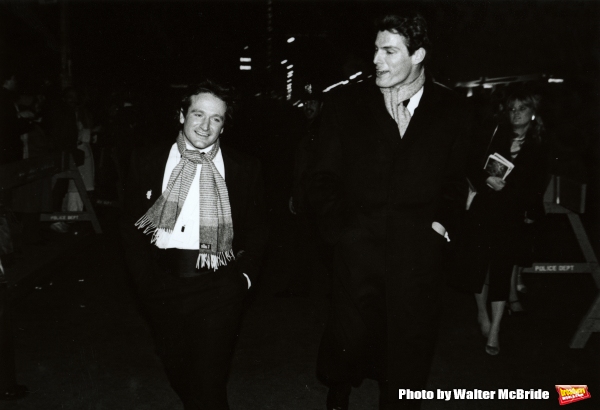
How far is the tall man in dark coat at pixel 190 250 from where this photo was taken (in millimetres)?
3525

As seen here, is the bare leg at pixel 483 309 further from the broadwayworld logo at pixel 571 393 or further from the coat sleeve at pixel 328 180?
the coat sleeve at pixel 328 180

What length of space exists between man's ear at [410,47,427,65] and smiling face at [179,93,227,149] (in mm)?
1026

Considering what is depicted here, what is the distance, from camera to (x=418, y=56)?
3680 millimetres

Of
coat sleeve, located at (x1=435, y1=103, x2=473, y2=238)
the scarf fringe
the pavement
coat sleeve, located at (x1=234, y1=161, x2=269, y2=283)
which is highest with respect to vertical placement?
coat sleeve, located at (x1=435, y1=103, x2=473, y2=238)

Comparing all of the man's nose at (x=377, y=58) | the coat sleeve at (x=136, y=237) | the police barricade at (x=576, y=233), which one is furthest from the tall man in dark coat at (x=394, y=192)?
the police barricade at (x=576, y=233)

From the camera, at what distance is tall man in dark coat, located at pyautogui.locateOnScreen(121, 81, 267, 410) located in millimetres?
3525

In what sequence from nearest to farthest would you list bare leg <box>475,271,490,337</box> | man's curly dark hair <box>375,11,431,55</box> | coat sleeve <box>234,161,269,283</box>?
man's curly dark hair <box>375,11,431,55</box>, coat sleeve <box>234,161,269,283</box>, bare leg <box>475,271,490,337</box>

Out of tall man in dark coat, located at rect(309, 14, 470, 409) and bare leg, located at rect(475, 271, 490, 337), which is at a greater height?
tall man in dark coat, located at rect(309, 14, 470, 409)

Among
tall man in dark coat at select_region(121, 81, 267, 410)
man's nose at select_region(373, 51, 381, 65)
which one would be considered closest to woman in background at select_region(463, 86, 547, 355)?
man's nose at select_region(373, 51, 381, 65)

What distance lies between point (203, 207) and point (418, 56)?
1.37m

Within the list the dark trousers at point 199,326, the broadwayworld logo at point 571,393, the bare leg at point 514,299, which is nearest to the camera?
the dark trousers at point 199,326

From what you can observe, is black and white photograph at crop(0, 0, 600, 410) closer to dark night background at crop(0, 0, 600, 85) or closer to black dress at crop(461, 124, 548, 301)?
black dress at crop(461, 124, 548, 301)

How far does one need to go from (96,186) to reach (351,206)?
32.9 feet

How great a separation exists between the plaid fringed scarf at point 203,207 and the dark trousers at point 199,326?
13 cm
